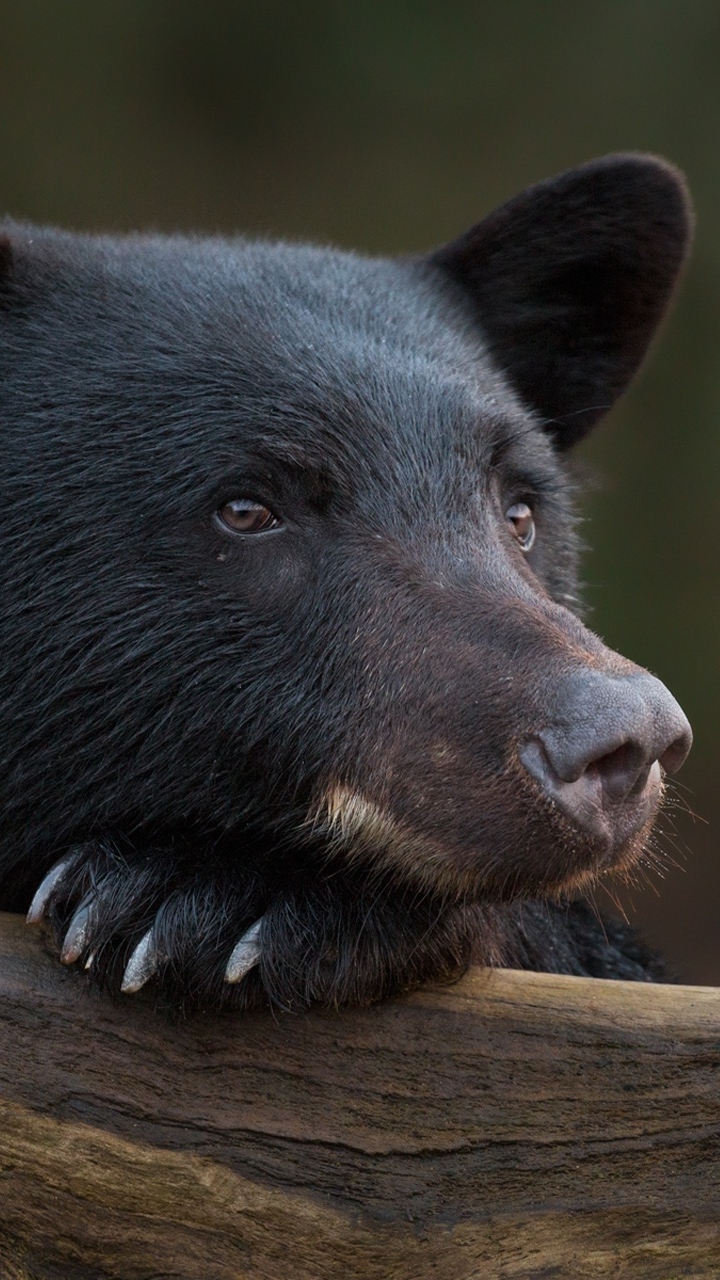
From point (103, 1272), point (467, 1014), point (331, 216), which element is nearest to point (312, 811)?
point (467, 1014)

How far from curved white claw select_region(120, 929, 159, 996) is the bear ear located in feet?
8.69

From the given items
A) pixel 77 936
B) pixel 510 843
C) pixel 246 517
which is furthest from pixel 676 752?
pixel 77 936

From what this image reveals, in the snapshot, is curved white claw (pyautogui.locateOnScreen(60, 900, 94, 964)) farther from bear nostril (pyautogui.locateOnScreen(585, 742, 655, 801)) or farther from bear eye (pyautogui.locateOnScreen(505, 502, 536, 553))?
bear eye (pyautogui.locateOnScreen(505, 502, 536, 553))

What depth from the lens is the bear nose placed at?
312 cm

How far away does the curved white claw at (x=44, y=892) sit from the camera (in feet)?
11.2

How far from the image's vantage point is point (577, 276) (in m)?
5.34

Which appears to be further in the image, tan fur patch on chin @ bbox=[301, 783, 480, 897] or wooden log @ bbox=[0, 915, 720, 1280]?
tan fur patch on chin @ bbox=[301, 783, 480, 897]

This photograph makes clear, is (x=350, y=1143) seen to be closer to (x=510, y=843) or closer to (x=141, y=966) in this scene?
(x=141, y=966)

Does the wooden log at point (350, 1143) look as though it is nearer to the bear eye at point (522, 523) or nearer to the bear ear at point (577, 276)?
the bear eye at point (522, 523)

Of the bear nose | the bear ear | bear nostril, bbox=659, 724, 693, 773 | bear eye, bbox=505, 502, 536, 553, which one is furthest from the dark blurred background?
the bear nose

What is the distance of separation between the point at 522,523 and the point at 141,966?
188cm

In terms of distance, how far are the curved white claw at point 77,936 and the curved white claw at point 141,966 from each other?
4.5 inches

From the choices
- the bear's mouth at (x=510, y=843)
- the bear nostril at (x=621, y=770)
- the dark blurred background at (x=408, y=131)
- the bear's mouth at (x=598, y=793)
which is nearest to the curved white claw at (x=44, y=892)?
the bear's mouth at (x=510, y=843)

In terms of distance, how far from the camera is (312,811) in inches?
142
